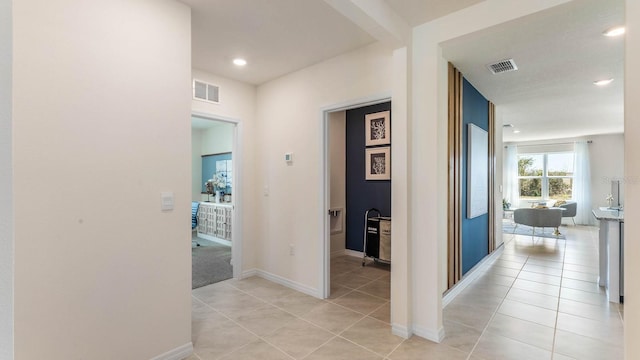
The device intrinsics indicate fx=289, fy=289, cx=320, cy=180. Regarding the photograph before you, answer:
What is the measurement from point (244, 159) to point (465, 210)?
2.94 metres

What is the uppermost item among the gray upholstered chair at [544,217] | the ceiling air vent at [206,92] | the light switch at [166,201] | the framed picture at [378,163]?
the ceiling air vent at [206,92]

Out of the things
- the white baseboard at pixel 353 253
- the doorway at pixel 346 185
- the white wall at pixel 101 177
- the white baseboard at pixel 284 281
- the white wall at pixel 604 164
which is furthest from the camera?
the white wall at pixel 604 164

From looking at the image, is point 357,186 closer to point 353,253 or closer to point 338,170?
point 338,170

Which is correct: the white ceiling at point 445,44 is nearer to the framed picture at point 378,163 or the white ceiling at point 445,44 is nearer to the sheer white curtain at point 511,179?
the framed picture at point 378,163

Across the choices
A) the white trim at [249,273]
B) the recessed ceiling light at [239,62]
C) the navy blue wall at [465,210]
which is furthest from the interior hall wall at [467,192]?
the white trim at [249,273]

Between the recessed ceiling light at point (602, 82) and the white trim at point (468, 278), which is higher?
the recessed ceiling light at point (602, 82)

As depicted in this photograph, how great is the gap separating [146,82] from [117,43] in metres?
0.27

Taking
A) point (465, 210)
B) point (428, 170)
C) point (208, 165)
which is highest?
point (208, 165)

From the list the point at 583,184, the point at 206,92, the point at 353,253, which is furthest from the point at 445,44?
the point at 583,184

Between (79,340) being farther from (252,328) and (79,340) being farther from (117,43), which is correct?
(117,43)

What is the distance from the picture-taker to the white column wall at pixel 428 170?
237cm

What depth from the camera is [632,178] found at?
4.85 feet

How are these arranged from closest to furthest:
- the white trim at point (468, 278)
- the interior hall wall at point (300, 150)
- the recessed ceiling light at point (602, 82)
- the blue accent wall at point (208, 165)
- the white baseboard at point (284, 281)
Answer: the interior hall wall at point (300, 150) < the white trim at point (468, 278) < the white baseboard at point (284, 281) < the recessed ceiling light at point (602, 82) < the blue accent wall at point (208, 165)

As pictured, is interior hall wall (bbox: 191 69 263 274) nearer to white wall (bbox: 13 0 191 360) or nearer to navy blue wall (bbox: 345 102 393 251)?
white wall (bbox: 13 0 191 360)
